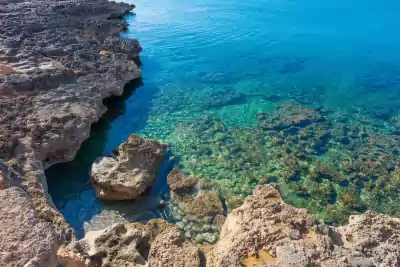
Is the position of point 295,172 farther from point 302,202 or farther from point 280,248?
point 280,248

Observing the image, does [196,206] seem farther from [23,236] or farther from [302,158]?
[23,236]

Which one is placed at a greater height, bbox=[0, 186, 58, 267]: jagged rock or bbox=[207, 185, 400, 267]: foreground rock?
bbox=[0, 186, 58, 267]: jagged rock

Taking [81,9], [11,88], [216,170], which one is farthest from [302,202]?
[81,9]

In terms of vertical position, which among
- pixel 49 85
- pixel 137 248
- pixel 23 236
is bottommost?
pixel 137 248

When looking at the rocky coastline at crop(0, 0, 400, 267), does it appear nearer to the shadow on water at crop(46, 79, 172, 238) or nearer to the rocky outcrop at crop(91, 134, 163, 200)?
the rocky outcrop at crop(91, 134, 163, 200)

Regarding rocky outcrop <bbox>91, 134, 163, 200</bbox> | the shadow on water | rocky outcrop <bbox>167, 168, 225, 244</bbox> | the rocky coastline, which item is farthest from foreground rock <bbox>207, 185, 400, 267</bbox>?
the shadow on water

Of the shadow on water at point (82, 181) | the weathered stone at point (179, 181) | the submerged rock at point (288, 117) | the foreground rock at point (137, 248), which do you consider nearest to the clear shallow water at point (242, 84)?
the shadow on water at point (82, 181)

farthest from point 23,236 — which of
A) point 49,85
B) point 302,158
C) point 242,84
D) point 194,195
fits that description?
point 242,84
